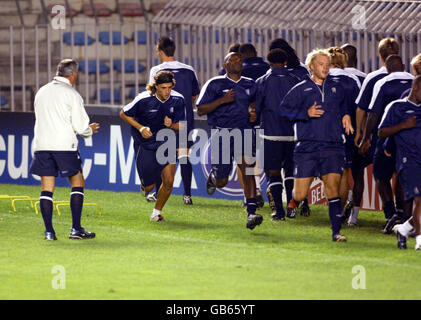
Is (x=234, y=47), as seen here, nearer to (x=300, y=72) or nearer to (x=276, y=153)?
(x=300, y=72)

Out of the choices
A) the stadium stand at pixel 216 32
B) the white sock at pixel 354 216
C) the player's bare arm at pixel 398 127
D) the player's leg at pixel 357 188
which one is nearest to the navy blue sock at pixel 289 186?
the player's leg at pixel 357 188

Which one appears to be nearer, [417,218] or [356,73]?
[417,218]

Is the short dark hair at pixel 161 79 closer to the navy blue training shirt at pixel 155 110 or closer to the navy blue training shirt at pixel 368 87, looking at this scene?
the navy blue training shirt at pixel 155 110

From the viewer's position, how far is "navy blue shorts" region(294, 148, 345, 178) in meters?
11.4

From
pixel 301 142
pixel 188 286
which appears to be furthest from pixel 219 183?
pixel 188 286

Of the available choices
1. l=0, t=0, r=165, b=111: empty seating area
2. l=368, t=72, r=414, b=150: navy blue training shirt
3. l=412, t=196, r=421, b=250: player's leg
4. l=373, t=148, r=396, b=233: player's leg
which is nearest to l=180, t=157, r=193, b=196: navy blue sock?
l=0, t=0, r=165, b=111: empty seating area

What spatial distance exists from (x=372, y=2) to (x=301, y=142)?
374cm

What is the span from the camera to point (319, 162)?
11.5 m

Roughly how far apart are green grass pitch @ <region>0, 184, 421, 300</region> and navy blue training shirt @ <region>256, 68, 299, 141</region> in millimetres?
988

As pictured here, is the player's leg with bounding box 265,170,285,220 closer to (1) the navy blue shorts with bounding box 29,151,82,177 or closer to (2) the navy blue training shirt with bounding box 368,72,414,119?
(2) the navy blue training shirt with bounding box 368,72,414,119

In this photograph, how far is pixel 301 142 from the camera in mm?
11570

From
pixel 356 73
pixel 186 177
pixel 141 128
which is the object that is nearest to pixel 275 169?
pixel 356 73

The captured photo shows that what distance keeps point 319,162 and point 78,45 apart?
9.92 m

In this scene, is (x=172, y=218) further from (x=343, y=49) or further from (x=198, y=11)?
(x=198, y=11)
